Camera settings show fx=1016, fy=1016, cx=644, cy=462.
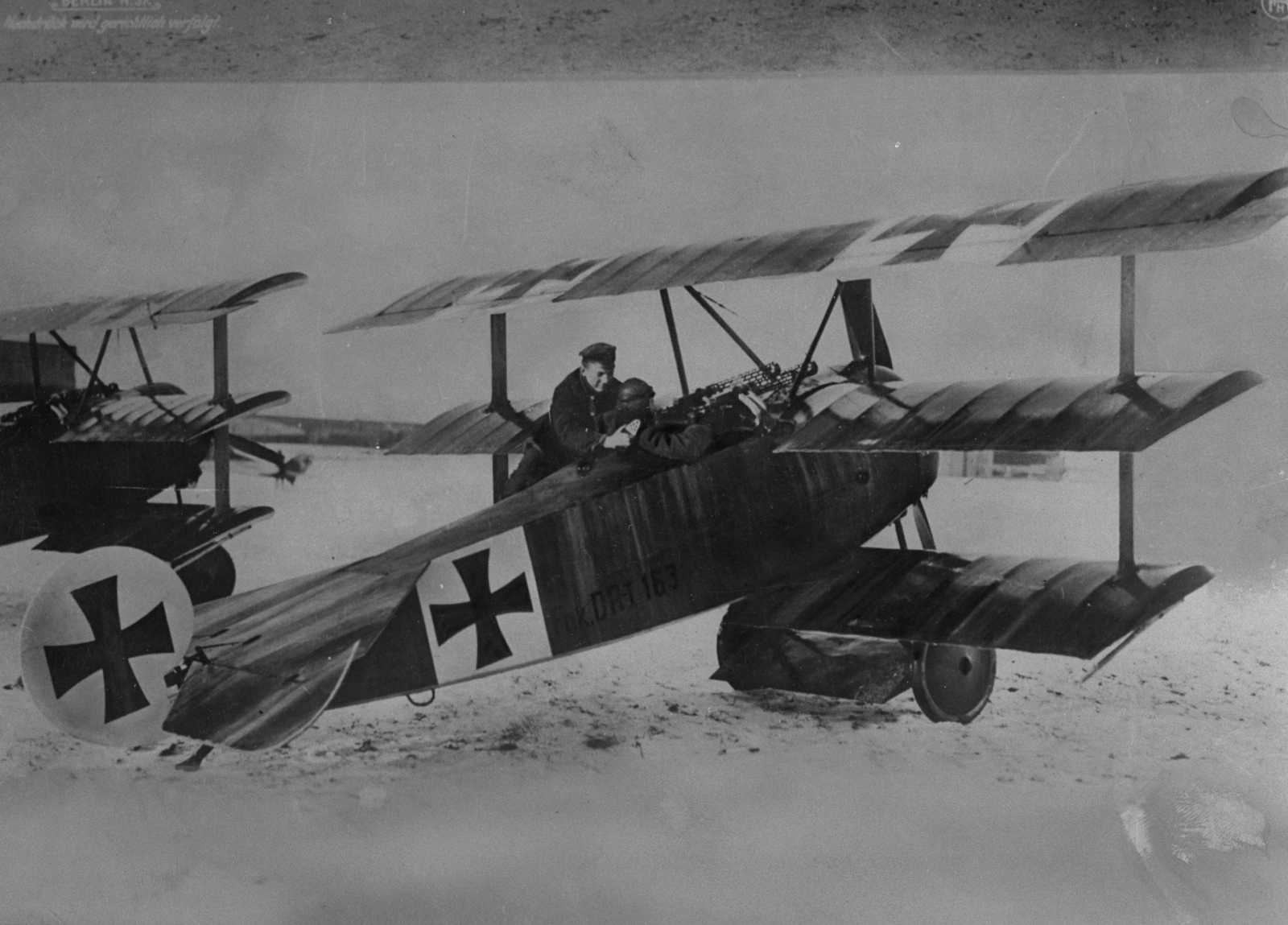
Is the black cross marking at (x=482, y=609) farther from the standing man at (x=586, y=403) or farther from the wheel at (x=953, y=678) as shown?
the wheel at (x=953, y=678)

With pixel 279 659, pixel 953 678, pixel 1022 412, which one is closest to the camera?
pixel 279 659

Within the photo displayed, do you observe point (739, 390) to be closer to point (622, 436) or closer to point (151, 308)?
point (622, 436)

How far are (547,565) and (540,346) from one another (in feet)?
2.23

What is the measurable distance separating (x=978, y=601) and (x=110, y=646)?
2283 mm

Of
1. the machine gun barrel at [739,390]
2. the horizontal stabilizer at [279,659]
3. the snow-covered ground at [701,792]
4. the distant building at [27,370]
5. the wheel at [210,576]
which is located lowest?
the snow-covered ground at [701,792]

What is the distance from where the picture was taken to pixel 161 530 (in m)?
3.03

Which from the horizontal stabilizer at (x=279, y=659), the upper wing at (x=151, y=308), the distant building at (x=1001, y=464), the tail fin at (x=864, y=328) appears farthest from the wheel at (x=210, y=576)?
the distant building at (x=1001, y=464)

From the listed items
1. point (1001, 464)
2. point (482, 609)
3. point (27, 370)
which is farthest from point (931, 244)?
point (27, 370)

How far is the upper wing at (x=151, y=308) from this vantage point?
3.03m

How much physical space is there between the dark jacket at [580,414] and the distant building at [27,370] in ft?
5.07

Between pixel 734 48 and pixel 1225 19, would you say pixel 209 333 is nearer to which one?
pixel 734 48

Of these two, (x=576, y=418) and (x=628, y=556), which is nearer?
(x=628, y=556)

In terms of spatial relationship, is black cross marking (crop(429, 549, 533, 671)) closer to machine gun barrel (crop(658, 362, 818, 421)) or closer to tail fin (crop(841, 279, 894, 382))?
machine gun barrel (crop(658, 362, 818, 421))

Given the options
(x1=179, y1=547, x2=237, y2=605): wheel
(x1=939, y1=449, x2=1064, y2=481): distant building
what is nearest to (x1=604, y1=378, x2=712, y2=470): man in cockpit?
(x1=939, y1=449, x2=1064, y2=481): distant building
